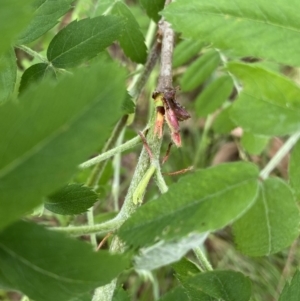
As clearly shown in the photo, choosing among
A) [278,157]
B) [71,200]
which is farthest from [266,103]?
[71,200]

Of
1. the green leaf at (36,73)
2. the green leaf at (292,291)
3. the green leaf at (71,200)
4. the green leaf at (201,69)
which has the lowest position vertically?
the green leaf at (201,69)

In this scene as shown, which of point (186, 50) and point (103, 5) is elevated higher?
point (103, 5)

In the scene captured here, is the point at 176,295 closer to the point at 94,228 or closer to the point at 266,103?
the point at 94,228

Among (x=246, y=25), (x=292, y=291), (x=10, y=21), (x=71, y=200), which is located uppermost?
(x=10, y=21)

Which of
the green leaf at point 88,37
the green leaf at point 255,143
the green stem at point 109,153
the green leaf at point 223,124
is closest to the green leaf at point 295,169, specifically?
the green stem at point 109,153

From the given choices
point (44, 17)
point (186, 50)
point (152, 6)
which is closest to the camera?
point (44, 17)

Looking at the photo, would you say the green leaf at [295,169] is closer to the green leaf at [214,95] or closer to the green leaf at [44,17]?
the green leaf at [44,17]

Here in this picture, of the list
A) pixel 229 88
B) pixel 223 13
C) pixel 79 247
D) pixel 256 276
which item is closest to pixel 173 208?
pixel 79 247
